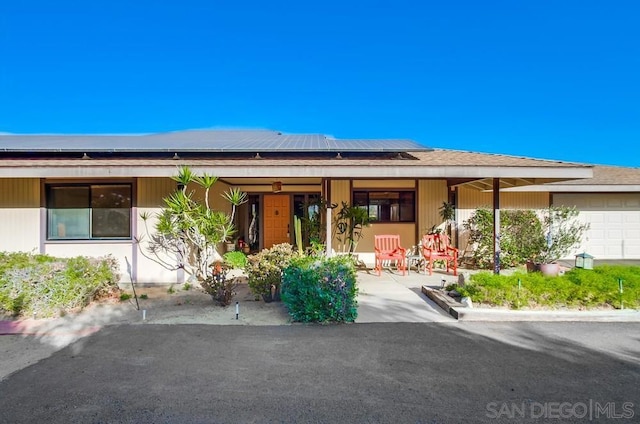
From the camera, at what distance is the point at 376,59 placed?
15289mm

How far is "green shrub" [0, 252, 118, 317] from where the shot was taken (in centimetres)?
512

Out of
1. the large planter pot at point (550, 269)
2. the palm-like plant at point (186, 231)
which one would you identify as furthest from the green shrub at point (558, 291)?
the palm-like plant at point (186, 231)

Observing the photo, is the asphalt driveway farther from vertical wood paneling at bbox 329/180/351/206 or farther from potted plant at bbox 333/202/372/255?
vertical wood paneling at bbox 329/180/351/206

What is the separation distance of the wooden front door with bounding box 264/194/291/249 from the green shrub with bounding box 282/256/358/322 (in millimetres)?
6275

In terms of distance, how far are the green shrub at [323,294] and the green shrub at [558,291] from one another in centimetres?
220

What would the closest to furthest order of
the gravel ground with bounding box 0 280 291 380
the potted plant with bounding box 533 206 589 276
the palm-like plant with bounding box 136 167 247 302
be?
the gravel ground with bounding box 0 280 291 380
the palm-like plant with bounding box 136 167 247 302
the potted plant with bounding box 533 206 589 276

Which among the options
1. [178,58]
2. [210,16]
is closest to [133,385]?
[210,16]

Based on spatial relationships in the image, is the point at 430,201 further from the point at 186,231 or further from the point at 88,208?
the point at 88,208

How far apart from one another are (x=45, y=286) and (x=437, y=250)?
28.1 feet

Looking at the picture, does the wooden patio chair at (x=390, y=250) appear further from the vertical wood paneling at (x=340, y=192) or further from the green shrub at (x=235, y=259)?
the green shrub at (x=235, y=259)

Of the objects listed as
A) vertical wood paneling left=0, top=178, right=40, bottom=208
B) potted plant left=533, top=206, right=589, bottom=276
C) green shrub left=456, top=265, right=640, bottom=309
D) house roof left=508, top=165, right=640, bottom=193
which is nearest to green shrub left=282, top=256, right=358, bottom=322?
green shrub left=456, top=265, right=640, bottom=309

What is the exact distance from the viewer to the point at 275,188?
938 centimetres

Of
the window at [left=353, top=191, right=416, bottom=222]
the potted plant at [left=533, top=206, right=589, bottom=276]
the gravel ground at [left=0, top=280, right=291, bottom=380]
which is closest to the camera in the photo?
the gravel ground at [left=0, top=280, right=291, bottom=380]

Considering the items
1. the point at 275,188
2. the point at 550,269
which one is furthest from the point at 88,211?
the point at 550,269
